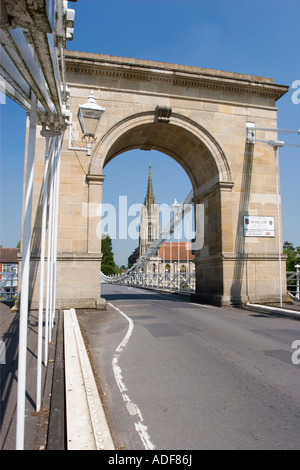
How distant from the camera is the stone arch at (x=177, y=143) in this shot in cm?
1053

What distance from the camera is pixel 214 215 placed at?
1169 cm

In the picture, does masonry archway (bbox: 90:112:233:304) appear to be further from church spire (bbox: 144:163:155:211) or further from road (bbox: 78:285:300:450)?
church spire (bbox: 144:163:155:211)

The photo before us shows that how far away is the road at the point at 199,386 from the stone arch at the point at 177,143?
20.2 ft

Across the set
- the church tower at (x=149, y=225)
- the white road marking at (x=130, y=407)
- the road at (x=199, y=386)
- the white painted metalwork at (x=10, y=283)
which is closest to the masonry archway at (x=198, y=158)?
the white painted metalwork at (x=10, y=283)

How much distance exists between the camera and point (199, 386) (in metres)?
3.34

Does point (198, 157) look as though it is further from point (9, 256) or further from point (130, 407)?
point (9, 256)

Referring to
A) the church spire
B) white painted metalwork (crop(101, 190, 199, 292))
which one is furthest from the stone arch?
the church spire

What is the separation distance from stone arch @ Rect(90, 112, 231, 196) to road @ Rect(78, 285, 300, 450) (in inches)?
242

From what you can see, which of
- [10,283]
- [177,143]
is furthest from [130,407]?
[10,283]

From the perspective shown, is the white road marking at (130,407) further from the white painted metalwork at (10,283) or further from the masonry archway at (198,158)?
the white painted metalwork at (10,283)

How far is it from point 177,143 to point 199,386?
1035cm

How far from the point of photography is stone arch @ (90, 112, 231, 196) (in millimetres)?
10531

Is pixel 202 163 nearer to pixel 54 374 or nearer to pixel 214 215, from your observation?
pixel 214 215

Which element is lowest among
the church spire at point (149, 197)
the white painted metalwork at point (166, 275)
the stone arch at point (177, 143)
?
the white painted metalwork at point (166, 275)
